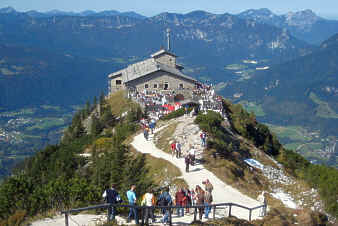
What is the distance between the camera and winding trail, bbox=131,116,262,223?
26.1 m

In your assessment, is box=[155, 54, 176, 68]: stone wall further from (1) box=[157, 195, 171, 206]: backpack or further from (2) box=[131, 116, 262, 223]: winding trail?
(1) box=[157, 195, 171, 206]: backpack

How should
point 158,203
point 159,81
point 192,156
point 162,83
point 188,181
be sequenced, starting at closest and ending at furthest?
point 158,203 < point 188,181 < point 192,156 < point 159,81 < point 162,83

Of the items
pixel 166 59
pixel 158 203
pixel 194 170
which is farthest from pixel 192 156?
pixel 166 59

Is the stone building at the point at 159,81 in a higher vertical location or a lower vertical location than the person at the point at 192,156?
higher

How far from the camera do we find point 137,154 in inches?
1454

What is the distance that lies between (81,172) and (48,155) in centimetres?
1319

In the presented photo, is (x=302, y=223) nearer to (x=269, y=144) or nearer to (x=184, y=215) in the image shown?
(x=184, y=215)

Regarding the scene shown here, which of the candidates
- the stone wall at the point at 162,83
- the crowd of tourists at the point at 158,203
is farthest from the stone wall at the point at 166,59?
the crowd of tourists at the point at 158,203

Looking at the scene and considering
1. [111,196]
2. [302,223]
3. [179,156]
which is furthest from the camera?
[179,156]

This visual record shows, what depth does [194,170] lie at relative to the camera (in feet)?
102

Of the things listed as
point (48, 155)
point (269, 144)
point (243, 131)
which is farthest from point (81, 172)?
point (269, 144)

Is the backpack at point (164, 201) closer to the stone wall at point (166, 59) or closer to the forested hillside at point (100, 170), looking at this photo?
the forested hillside at point (100, 170)

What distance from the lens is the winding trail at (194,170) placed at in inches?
1029

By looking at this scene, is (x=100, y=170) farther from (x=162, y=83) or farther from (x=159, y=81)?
(x=162, y=83)
